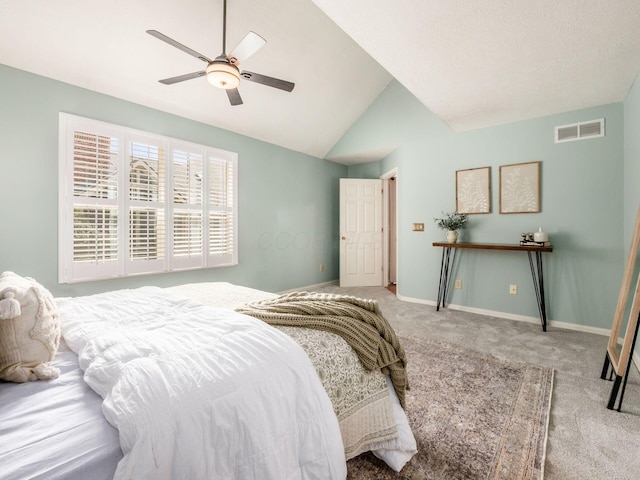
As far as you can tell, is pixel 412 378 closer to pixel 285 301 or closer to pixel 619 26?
pixel 285 301

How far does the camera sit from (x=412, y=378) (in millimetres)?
2150

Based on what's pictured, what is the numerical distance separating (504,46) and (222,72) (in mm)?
2071

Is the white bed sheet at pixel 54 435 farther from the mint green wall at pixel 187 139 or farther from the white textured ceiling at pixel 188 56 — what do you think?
the white textured ceiling at pixel 188 56

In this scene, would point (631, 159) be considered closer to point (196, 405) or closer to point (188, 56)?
point (196, 405)

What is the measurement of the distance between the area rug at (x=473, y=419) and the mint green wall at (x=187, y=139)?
9.25 ft

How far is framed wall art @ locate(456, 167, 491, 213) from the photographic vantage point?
3777 mm

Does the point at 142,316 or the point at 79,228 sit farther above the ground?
the point at 79,228

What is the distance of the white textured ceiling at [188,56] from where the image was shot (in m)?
2.46

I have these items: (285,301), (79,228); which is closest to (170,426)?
(285,301)

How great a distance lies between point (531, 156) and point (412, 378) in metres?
2.98

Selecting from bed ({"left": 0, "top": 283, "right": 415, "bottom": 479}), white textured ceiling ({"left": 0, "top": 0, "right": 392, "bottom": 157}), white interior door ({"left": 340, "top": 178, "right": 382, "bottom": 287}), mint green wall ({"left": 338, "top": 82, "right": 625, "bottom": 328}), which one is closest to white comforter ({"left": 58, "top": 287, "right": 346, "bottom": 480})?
bed ({"left": 0, "top": 283, "right": 415, "bottom": 479})

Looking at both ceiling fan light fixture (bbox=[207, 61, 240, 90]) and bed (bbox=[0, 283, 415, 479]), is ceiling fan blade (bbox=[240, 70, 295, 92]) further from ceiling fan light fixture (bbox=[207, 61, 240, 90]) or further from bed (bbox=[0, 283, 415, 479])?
bed (bbox=[0, 283, 415, 479])

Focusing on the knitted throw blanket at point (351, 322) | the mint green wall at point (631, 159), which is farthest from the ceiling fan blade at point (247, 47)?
the mint green wall at point (631, 159)

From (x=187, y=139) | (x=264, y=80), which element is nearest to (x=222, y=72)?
(x=264, y=80)
